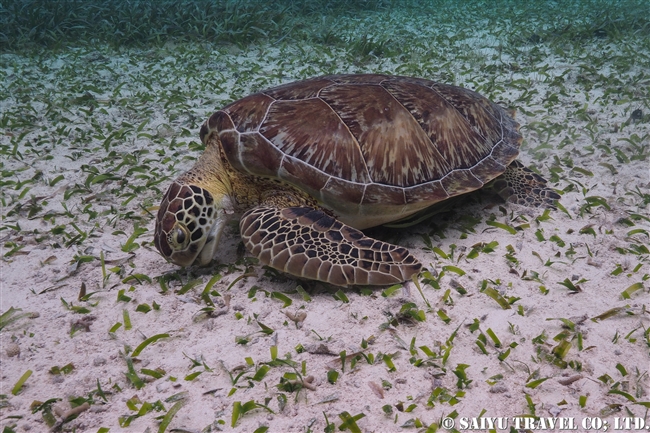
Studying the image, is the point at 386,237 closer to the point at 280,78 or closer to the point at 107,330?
the point at 107,330

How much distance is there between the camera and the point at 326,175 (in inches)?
107

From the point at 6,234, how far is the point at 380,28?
8462mm

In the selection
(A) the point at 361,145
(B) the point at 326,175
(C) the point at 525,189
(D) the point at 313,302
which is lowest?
(D) the point at 313,302

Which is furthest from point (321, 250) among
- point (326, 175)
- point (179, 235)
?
point (179, 235)

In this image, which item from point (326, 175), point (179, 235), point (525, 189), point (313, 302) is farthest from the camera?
point (525, 189)

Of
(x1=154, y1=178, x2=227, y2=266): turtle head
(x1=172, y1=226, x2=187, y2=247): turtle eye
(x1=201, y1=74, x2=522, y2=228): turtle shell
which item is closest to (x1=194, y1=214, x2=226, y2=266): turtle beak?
(x1=154, y1=178, x2=227, y2=266): turtle head

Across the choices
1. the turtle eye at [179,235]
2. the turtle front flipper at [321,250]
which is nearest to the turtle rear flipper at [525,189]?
the turtle front flipper at [321,250]

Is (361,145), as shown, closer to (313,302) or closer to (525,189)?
(313,302)

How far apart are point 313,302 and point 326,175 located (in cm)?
81

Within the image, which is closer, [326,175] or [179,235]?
[179,235]

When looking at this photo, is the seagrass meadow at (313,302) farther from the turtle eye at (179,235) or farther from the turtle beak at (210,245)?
the turtle eye at (179,235)

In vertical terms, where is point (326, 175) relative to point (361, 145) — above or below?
below

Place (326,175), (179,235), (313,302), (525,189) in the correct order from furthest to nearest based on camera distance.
→ (525,189) < (326,175) < (179,235) < (313,302)

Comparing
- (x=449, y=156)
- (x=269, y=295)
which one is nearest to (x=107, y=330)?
(x=269, y=295)
